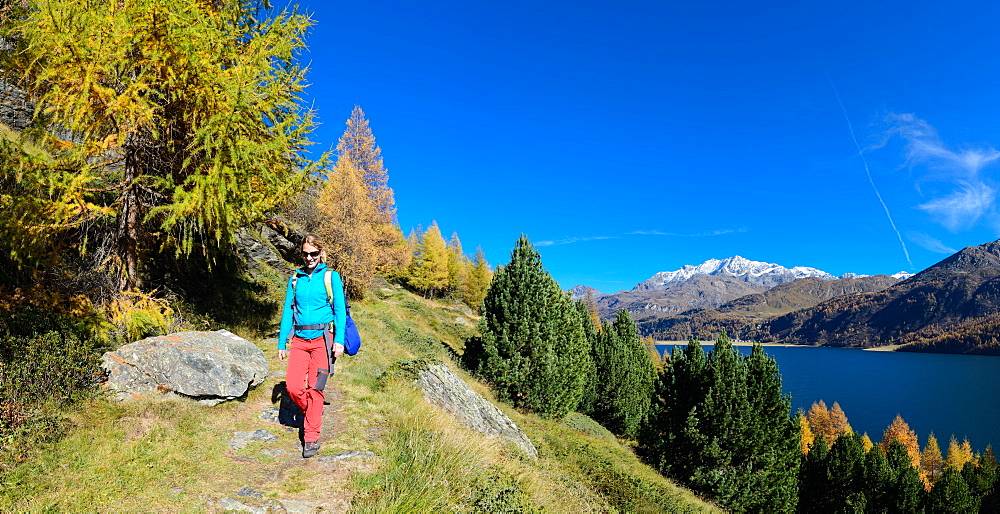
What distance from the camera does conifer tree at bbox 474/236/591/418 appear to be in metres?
19.0

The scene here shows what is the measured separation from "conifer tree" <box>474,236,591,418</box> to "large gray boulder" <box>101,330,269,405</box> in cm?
1276

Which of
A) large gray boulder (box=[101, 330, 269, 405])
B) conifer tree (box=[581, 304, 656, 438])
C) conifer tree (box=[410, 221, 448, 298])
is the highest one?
conifer tree (box=[410, 221, 448, 298])

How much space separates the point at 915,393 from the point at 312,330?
156506 mm

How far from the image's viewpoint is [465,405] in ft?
37.6

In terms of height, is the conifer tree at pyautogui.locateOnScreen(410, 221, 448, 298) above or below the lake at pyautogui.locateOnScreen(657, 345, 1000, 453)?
above

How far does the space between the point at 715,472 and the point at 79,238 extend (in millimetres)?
23814

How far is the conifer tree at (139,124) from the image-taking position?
666 cm

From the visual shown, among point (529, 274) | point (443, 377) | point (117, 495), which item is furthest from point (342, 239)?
point (117, 495)

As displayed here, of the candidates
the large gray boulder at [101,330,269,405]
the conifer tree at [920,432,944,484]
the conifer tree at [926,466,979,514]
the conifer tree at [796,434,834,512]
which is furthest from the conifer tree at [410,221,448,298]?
the conifer tree at [920,432,944,484]

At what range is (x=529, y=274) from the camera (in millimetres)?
19828

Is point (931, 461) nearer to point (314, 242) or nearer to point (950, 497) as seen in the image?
point (950, 497)

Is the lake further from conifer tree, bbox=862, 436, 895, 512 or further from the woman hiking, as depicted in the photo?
the woman hiking

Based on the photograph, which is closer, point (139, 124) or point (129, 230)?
point (139, 124)

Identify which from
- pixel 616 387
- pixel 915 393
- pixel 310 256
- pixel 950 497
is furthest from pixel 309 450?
pixel 915 393
